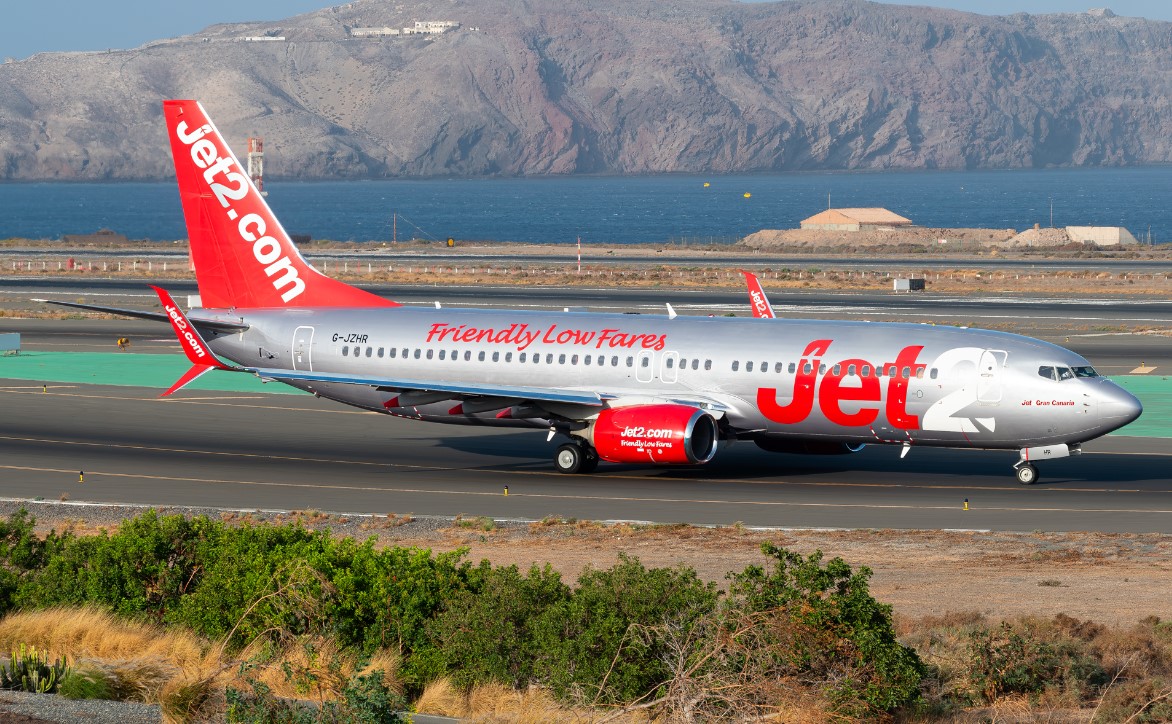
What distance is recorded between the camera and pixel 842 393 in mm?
39719

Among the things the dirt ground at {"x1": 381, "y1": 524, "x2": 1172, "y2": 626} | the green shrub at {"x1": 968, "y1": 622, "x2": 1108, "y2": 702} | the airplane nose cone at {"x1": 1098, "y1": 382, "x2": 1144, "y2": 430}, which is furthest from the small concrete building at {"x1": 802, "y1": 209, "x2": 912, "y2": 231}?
the green shrub at {"x1": 968, "y1": 622, "x2": 1108, "y2": 702}

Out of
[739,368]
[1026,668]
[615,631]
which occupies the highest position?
[739,368]

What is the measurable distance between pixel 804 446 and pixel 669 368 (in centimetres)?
431

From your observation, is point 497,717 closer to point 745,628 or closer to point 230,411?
point 745,628

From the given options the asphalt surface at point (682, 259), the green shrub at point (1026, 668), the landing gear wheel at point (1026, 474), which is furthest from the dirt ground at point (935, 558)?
the asphalt surface at point (682, 259)

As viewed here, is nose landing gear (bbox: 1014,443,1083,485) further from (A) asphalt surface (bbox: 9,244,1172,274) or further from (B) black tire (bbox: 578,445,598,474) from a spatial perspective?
(A) asphalt surface (bbox: 9,244,1172,274)

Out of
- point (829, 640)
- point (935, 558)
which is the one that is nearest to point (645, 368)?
point (935, 558)

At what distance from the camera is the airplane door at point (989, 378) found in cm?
3881

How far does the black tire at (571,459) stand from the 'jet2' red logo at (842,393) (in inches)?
209

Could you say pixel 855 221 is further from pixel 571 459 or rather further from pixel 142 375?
pixel 571 459

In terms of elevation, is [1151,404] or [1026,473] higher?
[1151,404]

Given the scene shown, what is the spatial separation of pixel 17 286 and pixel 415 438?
69633 millimetres

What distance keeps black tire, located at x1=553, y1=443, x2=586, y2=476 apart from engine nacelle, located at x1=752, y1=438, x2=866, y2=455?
4.85m

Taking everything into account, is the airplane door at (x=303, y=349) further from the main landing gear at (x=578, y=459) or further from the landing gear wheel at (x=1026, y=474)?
the landing gear wheel at (x=1026, y=474)
